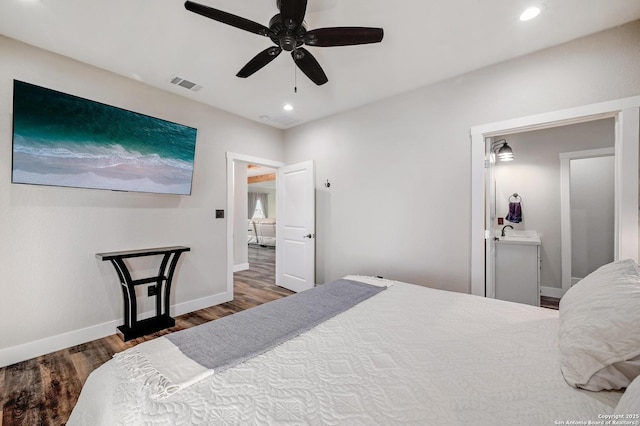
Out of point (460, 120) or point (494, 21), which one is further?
point (460, 120)

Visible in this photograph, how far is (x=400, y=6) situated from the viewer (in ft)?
6.04

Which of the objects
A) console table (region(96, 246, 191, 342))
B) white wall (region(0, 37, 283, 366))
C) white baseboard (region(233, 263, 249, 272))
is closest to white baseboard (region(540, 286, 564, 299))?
white wall (region(0, 37, 283, 366))

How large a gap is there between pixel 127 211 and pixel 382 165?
119 inches

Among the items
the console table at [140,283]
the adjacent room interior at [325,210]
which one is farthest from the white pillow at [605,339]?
the console table at [140,283]

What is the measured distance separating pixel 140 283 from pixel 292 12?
284 cm

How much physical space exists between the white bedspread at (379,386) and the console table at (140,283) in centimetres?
183

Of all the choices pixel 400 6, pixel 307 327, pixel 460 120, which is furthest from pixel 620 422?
pixel 460 120

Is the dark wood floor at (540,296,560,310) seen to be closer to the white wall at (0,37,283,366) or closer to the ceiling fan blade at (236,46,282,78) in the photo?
the ceiling fan blade at (236,46,282,78)

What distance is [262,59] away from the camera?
6.43 ft

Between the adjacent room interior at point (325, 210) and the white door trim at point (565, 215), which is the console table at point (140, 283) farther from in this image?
the white door trim at point (565, 215)

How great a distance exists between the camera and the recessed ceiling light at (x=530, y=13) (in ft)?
6.10

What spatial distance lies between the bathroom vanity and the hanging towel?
869mm

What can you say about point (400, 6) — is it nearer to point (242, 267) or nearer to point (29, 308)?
point (29, 308)

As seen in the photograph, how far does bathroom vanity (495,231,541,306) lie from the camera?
308cm
